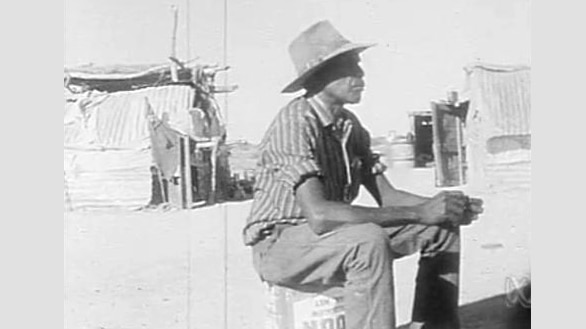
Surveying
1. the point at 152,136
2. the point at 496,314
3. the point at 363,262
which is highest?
the point at 152,136

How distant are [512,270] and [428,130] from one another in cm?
30

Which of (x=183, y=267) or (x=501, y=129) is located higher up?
(x=501, y=129)

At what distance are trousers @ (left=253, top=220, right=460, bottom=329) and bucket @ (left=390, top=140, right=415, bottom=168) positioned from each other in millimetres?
113

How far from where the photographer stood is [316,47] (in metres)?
1.81

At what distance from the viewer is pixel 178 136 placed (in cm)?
183

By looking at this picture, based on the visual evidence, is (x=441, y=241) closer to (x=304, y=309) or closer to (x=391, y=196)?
(x=391, y=196)

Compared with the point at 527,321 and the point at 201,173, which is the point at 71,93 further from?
the point at 527,321

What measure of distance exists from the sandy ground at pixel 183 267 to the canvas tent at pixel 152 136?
45 millimetres

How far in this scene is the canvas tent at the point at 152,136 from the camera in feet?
5.98

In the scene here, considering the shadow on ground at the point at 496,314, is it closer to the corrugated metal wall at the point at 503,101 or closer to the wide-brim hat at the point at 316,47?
the corrugated metal wall at the point at 503,101

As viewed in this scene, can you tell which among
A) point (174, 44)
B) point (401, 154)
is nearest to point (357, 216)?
point (401, 154)

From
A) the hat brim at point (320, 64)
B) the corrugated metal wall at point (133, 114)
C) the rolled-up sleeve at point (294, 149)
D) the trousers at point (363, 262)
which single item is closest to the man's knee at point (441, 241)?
the trousers at point (363, 262)

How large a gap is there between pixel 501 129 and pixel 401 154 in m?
0.19

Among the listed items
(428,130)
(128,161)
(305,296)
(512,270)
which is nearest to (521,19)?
(428,130)
